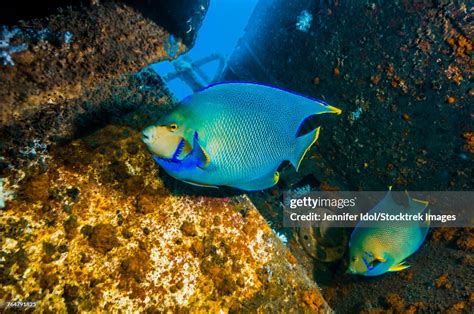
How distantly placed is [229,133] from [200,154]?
19 centimetres

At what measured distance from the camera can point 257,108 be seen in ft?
4.84

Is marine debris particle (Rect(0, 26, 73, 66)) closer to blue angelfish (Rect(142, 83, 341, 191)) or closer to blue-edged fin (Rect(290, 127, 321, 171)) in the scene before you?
blue angelfish (Rect(142, 83, 341, 191))

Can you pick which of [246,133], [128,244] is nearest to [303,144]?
[246,133]

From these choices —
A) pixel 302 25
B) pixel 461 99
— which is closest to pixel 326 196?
pixel 461 99

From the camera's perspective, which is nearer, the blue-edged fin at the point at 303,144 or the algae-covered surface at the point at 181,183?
the blue-edged fin at the point at 303,144

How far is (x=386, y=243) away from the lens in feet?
9.71

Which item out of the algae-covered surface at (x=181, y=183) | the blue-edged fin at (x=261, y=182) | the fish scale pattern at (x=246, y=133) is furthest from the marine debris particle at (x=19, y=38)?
the blue-edged fin at (x=261, y=182)

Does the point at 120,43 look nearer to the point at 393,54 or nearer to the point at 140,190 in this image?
the point at 140,190

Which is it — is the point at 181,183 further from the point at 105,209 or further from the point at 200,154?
the point at 200,154

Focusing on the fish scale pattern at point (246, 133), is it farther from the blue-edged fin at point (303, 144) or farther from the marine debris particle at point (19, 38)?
the marine debris particle at point (19, 38)

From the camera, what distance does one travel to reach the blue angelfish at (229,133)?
1.41 m

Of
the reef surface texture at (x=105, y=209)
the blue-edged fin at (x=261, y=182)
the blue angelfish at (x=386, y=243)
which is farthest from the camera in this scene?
the blue angelfish at (x=386, y=243)

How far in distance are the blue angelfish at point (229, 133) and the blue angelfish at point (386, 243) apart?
198cm

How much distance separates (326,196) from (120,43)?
329cm
